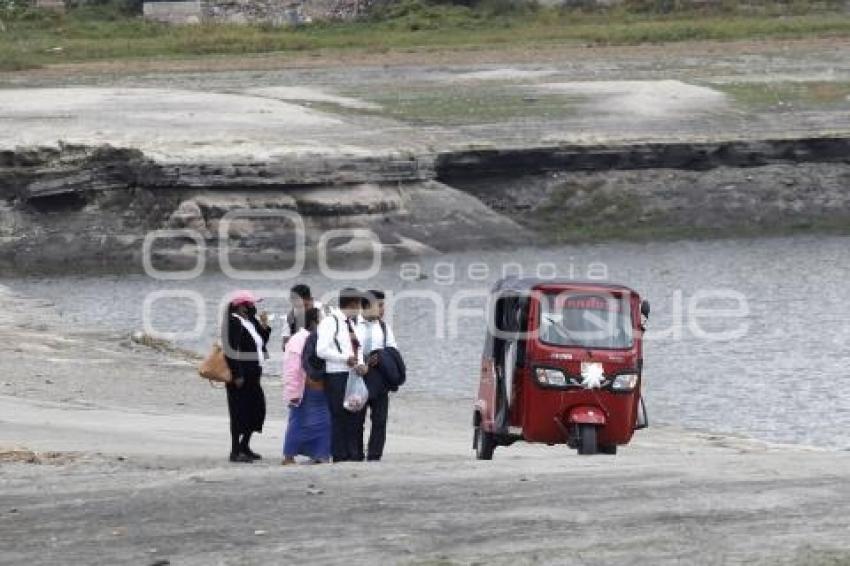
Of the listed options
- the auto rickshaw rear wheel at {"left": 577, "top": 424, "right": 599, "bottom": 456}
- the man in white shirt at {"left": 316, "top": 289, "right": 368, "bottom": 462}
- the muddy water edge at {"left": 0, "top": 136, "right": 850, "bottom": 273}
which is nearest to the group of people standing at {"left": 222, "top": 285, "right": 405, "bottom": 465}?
the man in white shirt at {"left": 316, "top": 289, "right": 368, "bottom": 462}

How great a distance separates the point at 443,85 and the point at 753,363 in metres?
22.7

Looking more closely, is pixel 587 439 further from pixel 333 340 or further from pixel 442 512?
pixel 442 512

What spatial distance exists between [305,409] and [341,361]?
0.59m

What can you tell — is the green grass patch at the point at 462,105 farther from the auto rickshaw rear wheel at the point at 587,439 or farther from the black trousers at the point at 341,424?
the black trousers at the point at 341,424

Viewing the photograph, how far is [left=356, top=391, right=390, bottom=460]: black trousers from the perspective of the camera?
1541cm

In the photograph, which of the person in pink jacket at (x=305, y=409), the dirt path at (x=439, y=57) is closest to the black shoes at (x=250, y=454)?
the person in pink jacket at (x=305, y=409)

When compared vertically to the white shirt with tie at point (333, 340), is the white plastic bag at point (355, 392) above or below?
below

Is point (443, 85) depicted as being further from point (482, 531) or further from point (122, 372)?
point (482, 531)

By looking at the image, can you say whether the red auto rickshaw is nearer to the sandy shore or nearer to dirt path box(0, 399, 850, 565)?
the sandy shore

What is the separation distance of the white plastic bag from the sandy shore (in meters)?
0.73

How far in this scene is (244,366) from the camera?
51.5ft

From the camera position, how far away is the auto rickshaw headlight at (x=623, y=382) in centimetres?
1647

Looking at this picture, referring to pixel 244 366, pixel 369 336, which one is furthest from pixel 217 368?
pixel 369 336

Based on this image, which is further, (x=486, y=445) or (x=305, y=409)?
(x=486, y=445)
